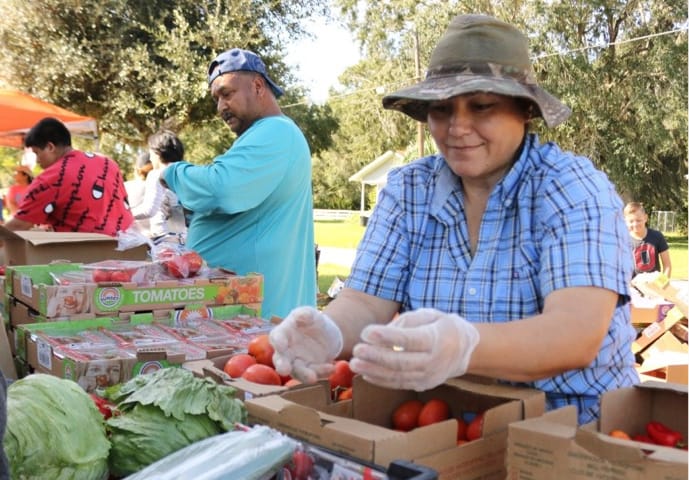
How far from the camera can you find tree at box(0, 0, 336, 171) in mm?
14484

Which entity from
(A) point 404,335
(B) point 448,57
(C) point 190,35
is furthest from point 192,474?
(C) point 190,35

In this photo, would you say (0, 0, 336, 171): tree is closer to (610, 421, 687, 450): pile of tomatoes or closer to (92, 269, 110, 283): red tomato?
(92, 269, 110, 283): red tomato

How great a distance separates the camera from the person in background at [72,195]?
4484mm

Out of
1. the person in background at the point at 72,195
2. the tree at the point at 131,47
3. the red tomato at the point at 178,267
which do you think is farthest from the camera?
the tree at the point at 131,47

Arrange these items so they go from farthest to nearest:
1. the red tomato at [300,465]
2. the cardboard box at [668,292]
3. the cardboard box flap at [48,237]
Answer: the cardboard box at [668,292]
the cardboard box flap at [48,237]
the red tomato at [300,465]

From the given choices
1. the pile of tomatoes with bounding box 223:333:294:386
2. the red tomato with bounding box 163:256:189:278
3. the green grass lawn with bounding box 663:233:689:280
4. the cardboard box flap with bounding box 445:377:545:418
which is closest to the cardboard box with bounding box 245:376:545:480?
the cardboard box flap with bounding box 445:377:545:418

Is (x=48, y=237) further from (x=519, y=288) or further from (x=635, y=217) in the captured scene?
(x=635, y=217)

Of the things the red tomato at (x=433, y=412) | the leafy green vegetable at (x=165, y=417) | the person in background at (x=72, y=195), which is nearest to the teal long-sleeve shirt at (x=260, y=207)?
the person in background at (x=72, y=195)

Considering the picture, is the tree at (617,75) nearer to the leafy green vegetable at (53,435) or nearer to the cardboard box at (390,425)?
the cardboard box at (390,425)

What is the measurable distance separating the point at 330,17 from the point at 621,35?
41.8 ft

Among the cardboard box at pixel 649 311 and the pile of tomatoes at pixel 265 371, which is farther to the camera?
the cardboard box at pixel 649 311

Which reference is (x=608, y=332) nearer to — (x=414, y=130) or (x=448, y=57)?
(x=448, y=57)

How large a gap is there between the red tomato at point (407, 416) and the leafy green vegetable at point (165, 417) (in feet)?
1.31

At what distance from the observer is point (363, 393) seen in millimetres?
1819
